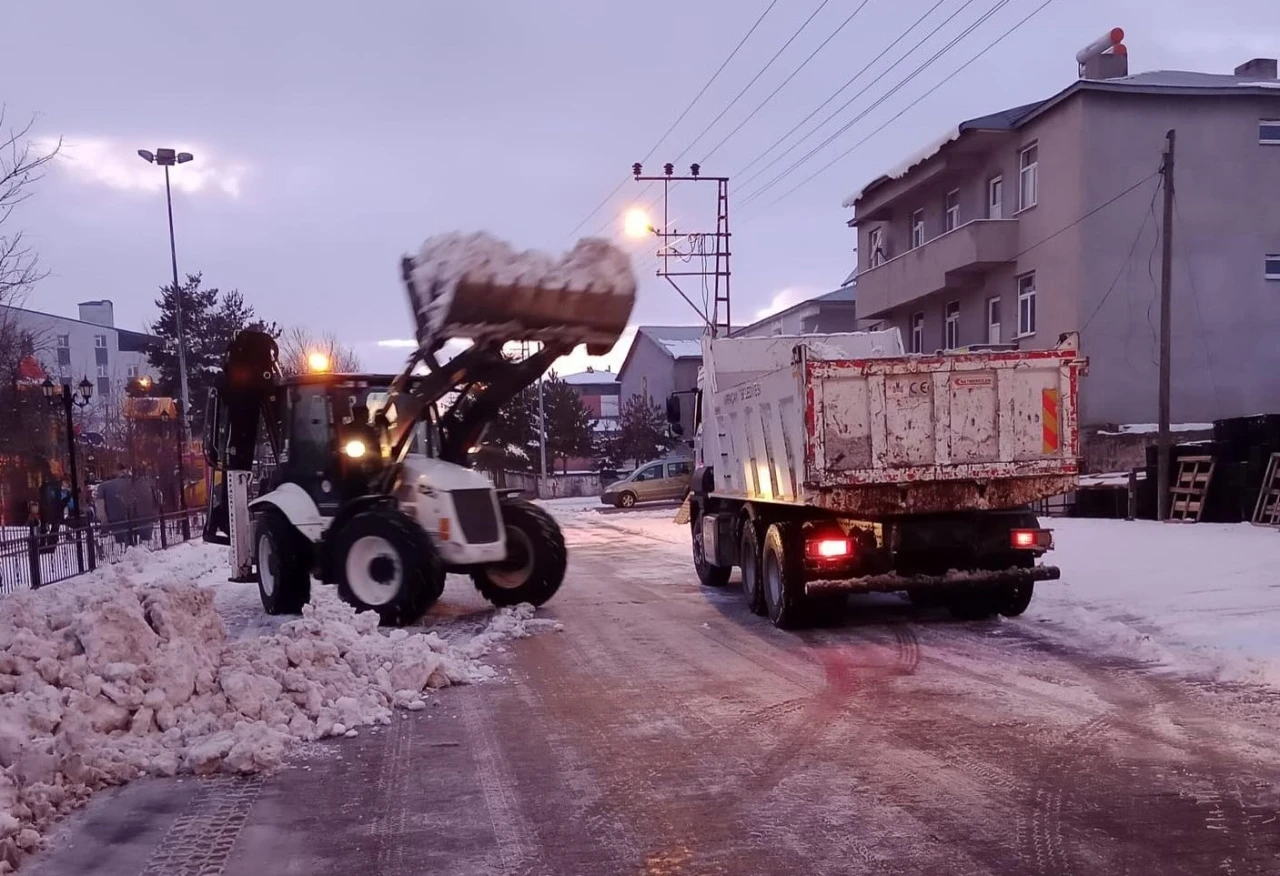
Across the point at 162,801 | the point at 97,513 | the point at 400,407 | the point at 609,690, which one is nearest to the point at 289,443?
the point at 400,407

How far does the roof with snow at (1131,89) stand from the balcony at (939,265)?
217 centimetres

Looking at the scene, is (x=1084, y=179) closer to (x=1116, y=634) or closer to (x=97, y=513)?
(x=1116, y=634)

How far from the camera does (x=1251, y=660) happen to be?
8.31 meters

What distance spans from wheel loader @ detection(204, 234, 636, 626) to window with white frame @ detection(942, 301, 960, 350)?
67.6ft

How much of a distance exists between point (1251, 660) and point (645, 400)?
4836 centimetres

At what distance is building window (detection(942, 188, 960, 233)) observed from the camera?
29969 millimetres

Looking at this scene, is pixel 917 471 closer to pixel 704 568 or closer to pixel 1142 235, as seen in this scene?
pixel 704 568

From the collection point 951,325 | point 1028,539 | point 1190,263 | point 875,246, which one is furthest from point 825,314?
point 1028,539

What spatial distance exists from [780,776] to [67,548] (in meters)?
15.0

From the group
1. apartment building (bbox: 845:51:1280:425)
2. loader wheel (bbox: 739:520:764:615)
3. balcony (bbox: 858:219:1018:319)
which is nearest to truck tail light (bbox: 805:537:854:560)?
loader wheel (bbox: 739:520:764:615)

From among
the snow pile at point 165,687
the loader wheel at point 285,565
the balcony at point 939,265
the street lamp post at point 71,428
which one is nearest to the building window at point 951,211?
the balcony at point 939,265

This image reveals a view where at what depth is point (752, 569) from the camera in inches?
472

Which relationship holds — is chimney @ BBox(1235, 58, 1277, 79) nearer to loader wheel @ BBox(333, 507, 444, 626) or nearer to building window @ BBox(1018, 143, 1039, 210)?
building window @ BBox(1018, 143, 1039, 210)

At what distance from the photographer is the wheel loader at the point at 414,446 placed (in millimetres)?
10719
